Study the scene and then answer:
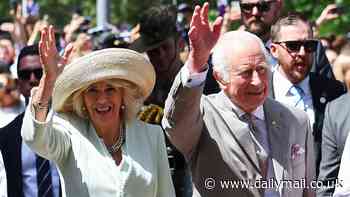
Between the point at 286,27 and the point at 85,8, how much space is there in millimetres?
19856

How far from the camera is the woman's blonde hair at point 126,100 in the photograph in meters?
5.96

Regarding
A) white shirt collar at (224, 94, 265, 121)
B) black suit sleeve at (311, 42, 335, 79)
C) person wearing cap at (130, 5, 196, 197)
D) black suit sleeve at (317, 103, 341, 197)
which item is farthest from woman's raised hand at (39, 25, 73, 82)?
black suit sleeve at (311, 42, 335, 79)

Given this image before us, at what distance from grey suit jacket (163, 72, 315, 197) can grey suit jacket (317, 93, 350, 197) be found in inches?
27.0

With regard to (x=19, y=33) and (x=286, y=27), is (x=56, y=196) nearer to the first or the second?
(x=286, y=27)

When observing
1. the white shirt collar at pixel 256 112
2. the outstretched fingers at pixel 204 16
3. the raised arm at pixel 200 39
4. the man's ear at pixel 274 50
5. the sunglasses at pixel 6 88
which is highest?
the outstretched fingers at pixel 204 16

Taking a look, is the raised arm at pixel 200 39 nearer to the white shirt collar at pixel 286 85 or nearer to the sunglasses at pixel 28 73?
the white shirt collar at pixel 286 85

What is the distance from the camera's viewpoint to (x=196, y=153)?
5.95m

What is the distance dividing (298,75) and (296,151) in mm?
1543

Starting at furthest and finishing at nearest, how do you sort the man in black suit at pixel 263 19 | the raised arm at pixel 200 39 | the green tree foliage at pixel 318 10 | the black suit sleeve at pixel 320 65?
the green tree foliage at pixel 318 10
the black suit sleeve at pixel 320 65
the man in black suit at pixel 263 19
the raised arm at pixel 200 39

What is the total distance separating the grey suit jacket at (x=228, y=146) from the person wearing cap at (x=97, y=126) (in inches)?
9.1

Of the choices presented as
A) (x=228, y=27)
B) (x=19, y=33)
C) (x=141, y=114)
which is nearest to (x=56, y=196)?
(x=141, y=114)

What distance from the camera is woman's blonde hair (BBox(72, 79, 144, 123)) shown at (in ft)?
19.5

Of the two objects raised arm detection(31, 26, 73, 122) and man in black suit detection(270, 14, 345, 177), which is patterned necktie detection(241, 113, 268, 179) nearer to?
raised arm detection(31, 26, 73, 122)

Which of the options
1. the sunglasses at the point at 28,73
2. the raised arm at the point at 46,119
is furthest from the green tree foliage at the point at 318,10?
the raised arm at the point at 46,119
